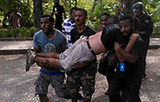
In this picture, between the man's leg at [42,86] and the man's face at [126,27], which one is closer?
the man's face at [126,27]

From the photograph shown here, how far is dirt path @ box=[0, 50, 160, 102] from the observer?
11.9 ft

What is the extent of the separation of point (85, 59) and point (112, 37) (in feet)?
1.89

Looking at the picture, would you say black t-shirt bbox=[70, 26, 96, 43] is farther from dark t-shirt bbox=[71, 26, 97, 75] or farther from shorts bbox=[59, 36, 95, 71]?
shorts bbox=[59, 36, 95, 71]

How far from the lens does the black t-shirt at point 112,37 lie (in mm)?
2330

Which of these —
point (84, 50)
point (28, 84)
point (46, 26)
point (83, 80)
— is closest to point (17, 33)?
point (28, 84)

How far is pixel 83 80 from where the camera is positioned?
9.36ft

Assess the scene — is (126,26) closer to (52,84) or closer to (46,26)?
(46,26)

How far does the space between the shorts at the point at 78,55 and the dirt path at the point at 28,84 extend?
3.67ft

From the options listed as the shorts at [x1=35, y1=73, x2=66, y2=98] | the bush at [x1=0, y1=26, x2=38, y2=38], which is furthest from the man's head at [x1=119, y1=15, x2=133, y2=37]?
the bush at [x1=0, y1=26, x2=38, y2=38]

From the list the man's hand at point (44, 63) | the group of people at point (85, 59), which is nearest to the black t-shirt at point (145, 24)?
the group of people at point (85, 59)

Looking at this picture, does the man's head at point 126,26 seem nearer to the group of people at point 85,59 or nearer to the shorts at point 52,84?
the group of people at point 85,59

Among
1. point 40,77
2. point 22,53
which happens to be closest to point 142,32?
point 40,77

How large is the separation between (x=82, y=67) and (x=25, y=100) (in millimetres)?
1587

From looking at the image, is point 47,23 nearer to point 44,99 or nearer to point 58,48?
point 58,48
